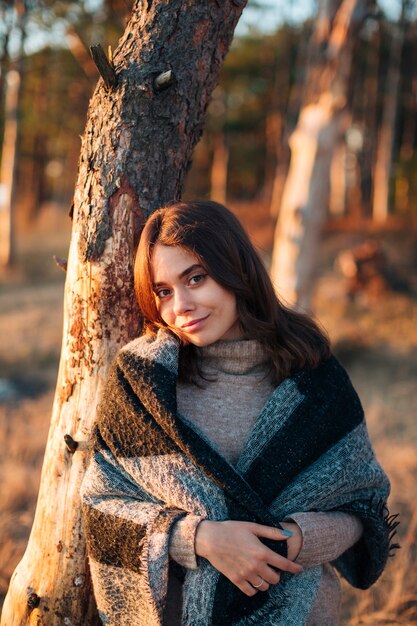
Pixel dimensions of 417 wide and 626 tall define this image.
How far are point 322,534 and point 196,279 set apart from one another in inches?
32.0

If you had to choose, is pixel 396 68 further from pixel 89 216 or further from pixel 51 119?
pixel 89 216

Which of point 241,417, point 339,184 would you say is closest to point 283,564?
point 241,417

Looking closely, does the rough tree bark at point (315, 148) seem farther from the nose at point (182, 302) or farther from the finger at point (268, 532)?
the finger at point (268, 532)

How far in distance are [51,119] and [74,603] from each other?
16.8 m

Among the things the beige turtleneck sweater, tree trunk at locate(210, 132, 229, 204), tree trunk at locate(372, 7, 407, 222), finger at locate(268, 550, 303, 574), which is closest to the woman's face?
the beige turtleneck sweater

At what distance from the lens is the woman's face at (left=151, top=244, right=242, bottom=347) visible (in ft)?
5.67

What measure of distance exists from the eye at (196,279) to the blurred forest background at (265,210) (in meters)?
1.67

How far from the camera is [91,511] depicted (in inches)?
68.1

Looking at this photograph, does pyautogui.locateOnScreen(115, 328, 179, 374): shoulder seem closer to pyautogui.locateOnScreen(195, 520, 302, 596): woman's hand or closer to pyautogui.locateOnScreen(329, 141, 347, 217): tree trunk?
pyautogui.locateOnScreen(195, 520, 302, 596): woman's hand

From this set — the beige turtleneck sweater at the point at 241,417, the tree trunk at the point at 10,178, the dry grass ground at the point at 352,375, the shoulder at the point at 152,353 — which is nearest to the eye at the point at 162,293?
→ the shoulder at the point at 152,353

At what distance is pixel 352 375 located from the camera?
7875 millimetres

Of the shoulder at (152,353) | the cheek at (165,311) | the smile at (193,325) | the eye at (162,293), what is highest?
the eye at (162,293)

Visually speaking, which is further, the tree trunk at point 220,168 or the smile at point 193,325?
the tree trunk at point 220,168

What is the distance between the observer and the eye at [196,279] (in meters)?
1.74
